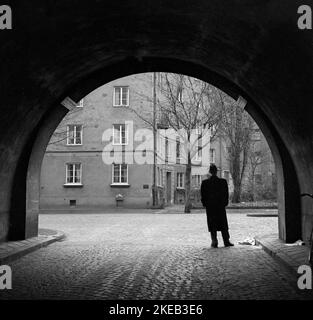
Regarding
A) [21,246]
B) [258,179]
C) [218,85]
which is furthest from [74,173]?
[21,246]

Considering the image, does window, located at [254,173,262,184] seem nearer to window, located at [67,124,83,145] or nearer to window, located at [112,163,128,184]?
window, located at [112,163,128,184]

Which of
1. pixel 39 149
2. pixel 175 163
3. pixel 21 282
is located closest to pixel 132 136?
pixel 175 163

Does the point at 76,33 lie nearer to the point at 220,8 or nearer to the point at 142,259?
the point at 220,8

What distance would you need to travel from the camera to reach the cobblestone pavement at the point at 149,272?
6492mm

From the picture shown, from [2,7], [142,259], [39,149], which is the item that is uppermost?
[2,7]

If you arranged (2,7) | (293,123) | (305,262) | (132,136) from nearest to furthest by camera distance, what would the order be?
(2,7), (305,262), (293,123), (132,136)

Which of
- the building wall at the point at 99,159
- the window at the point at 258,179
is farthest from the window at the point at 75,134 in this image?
the window at the point at 258,179

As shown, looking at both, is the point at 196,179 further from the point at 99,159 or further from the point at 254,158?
the point at 99,159

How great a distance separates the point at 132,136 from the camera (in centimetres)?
3722

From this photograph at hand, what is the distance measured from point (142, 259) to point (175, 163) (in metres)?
35.1

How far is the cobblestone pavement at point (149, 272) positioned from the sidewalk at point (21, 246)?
0.55ft

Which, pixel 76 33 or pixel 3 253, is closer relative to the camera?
pixel 76 33

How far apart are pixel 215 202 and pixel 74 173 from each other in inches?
1077

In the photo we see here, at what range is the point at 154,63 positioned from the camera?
39.6 feet
